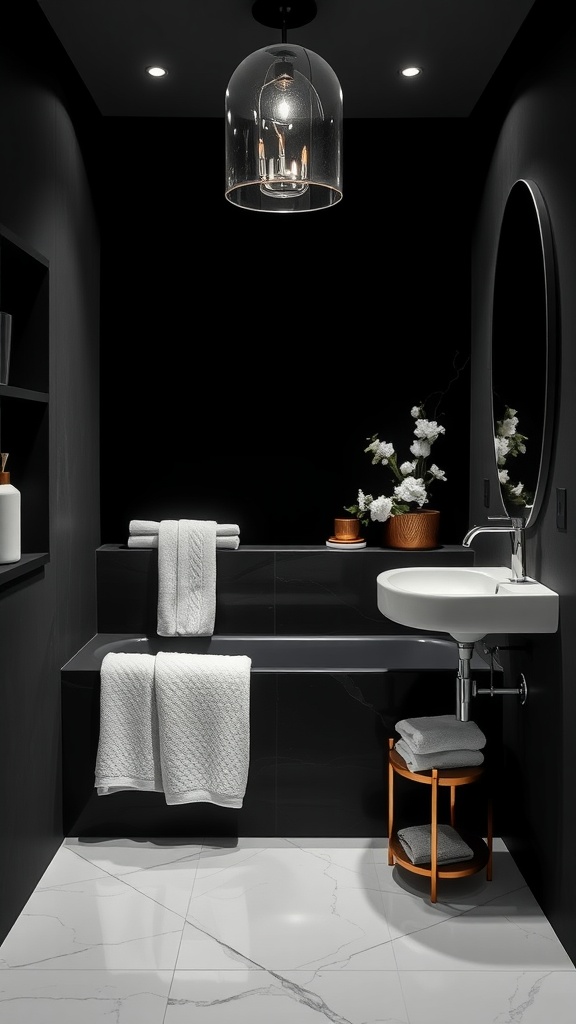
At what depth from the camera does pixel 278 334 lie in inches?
148

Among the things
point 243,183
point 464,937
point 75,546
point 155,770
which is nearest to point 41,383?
point 75,546

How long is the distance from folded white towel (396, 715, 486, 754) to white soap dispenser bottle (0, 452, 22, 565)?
1.30 metres

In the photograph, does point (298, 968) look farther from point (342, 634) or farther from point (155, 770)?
point (342, 634)

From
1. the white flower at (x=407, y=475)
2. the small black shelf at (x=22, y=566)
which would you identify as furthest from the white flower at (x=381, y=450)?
the small black shelf at (x=22, y=566)

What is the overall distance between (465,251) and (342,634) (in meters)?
1.72

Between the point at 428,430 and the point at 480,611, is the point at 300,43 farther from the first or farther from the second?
the point at 480,611

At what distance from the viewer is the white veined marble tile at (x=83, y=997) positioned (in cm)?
206

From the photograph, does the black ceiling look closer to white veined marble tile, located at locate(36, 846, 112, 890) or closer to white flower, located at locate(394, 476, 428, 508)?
white flower, located at locate(394, 476, 428, 508)

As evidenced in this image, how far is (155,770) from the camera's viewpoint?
9.55 feet

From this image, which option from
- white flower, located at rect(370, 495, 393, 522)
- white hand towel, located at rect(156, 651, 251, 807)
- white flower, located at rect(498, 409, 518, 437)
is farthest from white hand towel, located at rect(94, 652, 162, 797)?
white flower, located at rect(498, 409, 518, 437)

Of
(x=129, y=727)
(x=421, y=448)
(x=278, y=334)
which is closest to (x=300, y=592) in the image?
(x=421, y=448)

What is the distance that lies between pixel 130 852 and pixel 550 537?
1.70 metres

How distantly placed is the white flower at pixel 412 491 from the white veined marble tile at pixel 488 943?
1539mm

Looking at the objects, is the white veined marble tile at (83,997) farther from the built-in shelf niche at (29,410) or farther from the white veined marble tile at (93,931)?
the built-in shelf niche at (29,410)
